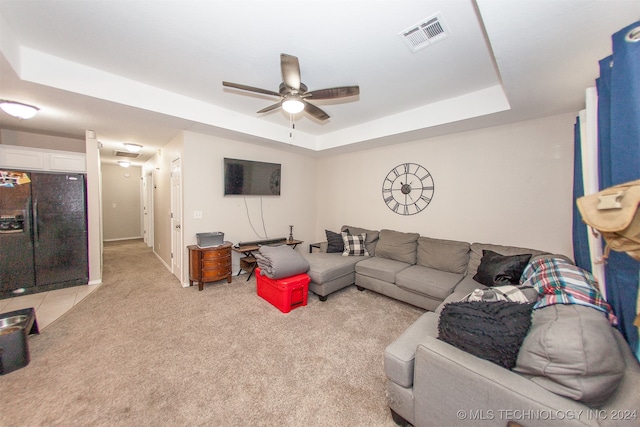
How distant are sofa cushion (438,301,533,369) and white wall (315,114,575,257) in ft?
7.40

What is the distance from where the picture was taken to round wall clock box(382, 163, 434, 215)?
3.72m

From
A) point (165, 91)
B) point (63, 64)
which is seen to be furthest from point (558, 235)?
point (63, 64)

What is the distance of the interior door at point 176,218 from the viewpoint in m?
3.70

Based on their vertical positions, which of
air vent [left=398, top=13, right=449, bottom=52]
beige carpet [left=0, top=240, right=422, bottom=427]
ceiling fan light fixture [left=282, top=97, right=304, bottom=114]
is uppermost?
air vent [left=398, top=13, right=449, bottom=52]

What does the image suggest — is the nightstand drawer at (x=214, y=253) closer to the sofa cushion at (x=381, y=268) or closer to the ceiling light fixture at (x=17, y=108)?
the sofa cushion at (x=381, y=268)

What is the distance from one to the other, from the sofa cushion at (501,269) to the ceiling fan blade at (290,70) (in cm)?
273

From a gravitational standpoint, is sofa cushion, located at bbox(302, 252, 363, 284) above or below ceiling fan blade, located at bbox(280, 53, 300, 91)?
below

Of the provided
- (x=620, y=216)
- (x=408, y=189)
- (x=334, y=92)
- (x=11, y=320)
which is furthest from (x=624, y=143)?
(x=11, y=320)

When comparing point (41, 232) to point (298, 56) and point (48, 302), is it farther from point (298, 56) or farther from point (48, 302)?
point (298, 56)

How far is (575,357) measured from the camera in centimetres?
93

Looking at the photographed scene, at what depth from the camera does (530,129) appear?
2828mm

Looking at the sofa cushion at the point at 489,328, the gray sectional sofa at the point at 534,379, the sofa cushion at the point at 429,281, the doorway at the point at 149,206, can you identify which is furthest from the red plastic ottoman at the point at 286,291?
the doorway at the point at 149,206

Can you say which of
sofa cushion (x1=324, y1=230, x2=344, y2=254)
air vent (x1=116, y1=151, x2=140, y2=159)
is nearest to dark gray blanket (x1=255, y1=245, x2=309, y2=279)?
sofa cushion (x1=324, y1=230, x2=344, y2=254)

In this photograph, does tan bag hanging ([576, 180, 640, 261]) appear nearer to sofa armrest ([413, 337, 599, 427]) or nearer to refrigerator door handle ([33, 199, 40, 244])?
sofa armrest ([413, 337, 599, 427])
